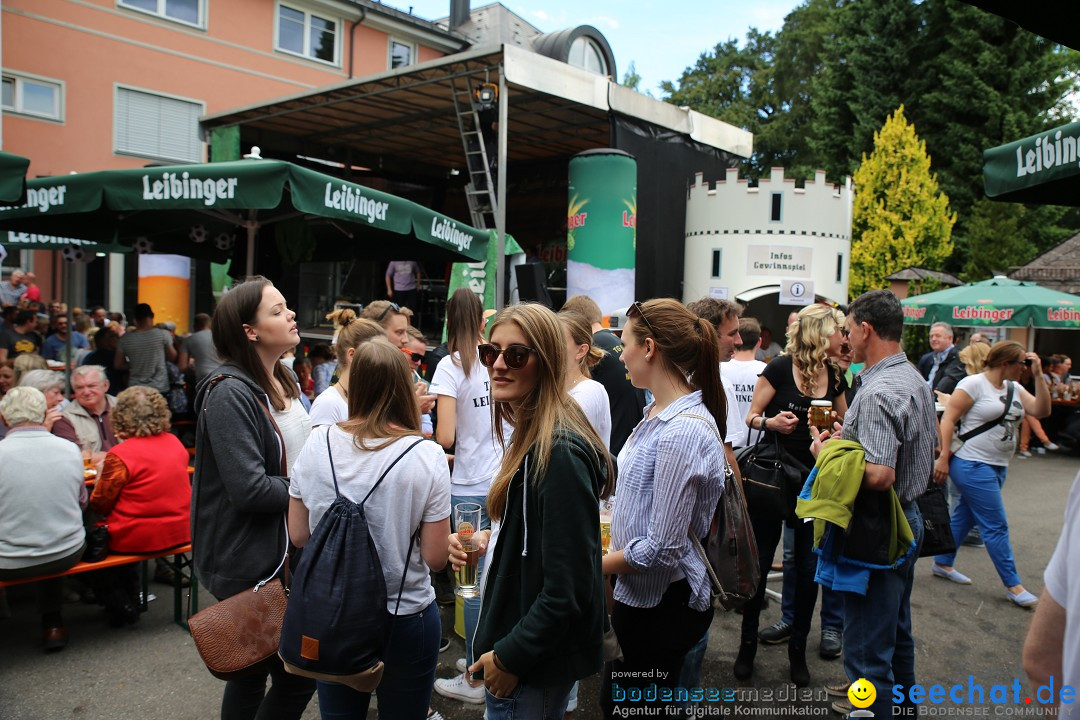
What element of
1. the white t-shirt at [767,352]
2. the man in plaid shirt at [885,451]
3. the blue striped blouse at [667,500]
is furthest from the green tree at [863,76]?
the blue striped blouse at [667,500]

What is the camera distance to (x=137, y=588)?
4215mm

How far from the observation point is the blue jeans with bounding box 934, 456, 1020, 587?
15.9 feet

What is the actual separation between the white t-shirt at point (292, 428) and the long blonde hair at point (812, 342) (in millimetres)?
2479

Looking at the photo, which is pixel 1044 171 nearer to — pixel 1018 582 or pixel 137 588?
pixel 1018 582

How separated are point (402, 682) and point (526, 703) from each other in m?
0.55

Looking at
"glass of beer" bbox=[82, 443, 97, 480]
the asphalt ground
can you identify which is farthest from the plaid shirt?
"glass of beer" bbox=[82, 443, 97, 480]

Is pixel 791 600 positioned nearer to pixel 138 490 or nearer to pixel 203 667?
pixel 203 667

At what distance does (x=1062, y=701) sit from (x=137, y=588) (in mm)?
4528

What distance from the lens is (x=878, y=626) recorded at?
9.17 feet

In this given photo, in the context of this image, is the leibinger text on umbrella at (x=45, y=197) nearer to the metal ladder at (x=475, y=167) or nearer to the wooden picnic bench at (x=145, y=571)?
the wooden picnic bench at (x=145, y=571)

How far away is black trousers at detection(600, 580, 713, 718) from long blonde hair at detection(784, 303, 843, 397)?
1847mm

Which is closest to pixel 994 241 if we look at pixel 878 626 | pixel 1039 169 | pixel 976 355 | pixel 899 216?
pixel 899 216

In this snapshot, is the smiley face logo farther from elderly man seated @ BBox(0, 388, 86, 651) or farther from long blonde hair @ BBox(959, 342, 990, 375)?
long blonde hair @ BBox(959, 342, 990, 375)

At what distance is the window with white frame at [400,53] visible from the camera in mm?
24514
